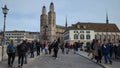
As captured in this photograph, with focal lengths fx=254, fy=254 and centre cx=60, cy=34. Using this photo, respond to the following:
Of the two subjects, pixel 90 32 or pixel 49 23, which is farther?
pixel 49 23

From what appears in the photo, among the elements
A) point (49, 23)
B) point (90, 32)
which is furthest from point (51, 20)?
point (90, 32)

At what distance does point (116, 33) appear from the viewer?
123125 millimetres

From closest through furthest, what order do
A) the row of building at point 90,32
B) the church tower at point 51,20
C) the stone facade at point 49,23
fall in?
1. the row of building at point 90,32
2. the church tower at point 51,20
3. the stone facade at point 49,23

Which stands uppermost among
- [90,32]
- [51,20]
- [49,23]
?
[51,20]

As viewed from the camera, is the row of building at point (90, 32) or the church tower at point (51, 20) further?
the church tower at point (51, 20)

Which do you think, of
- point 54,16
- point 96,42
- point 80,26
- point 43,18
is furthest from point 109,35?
point 96,42

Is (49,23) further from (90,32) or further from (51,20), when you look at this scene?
(90,32)

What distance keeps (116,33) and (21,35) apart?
8576 cm

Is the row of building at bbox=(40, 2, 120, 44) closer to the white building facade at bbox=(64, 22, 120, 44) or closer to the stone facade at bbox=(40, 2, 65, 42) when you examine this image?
the white building facade at bbox=(64, 22, 120, 44)

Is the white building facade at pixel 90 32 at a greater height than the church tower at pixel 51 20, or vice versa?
the church tower at pixel 51 20

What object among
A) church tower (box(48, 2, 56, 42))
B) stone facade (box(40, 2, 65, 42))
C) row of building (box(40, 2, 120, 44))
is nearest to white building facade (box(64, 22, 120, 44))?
row of building (box(40, 2, 120, 44))

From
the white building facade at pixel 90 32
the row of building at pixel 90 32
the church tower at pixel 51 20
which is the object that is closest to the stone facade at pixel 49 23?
the church tower at pixel 51 20

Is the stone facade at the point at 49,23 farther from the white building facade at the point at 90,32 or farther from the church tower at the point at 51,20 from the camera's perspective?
the white building facade at the point at 90,32

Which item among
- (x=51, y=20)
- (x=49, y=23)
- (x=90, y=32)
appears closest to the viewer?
(x=90, y=32)
